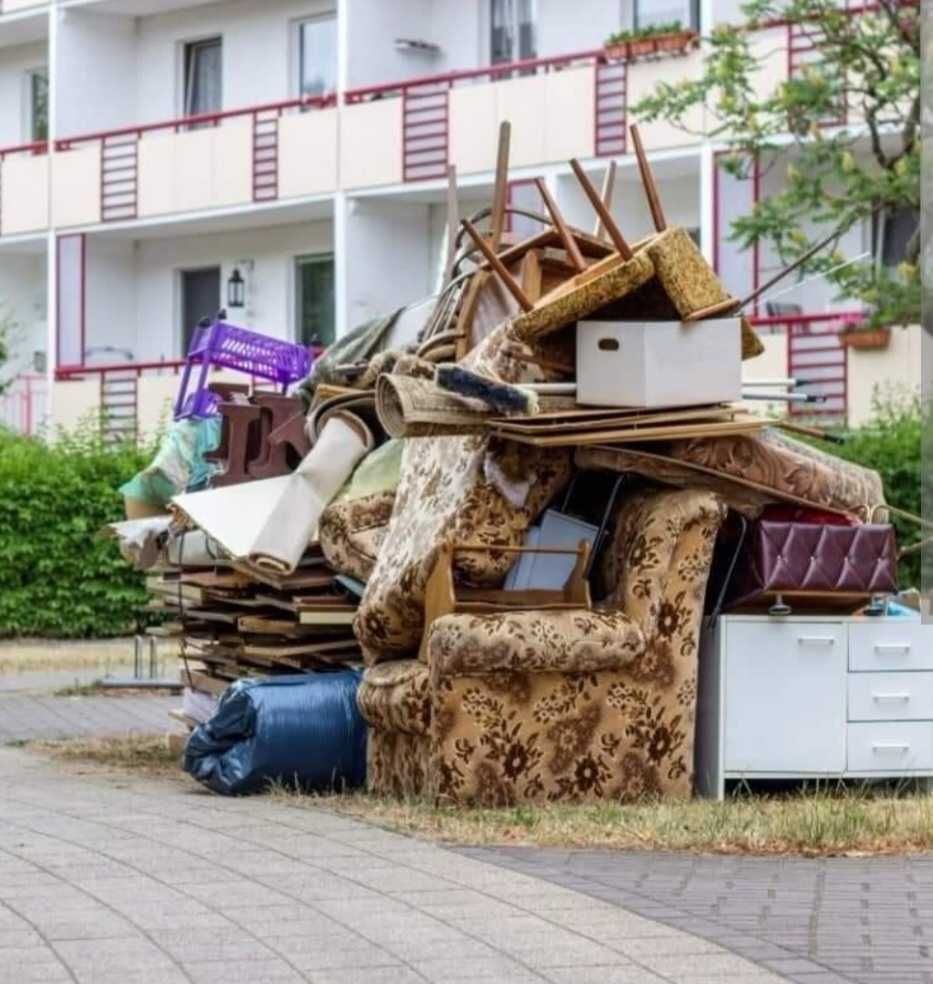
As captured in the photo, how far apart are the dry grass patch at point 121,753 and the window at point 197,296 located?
24.0m

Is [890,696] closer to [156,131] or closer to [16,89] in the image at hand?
[156,131]

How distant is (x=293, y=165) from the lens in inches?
1395

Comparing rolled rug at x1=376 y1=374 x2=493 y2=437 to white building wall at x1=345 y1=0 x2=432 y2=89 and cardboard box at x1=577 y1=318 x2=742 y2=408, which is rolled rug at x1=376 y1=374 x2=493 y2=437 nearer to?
cardboard box at x1=577 y1=318 x2=742 y2=408

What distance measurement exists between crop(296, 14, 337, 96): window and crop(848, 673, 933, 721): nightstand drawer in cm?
2567

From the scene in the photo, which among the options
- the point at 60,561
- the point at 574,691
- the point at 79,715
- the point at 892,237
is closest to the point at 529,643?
the point at 574,691

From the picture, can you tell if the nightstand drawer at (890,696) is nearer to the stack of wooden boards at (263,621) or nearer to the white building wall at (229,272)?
the stack of wooden boards at (263,621)

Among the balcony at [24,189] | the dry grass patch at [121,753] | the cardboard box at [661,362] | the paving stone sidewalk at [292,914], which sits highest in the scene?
the balcony at [24,189]

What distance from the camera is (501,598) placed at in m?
11.0

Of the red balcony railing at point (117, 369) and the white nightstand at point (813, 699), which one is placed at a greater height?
the red balcony railing at point (117, 369)

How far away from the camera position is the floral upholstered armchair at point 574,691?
34.2 ft

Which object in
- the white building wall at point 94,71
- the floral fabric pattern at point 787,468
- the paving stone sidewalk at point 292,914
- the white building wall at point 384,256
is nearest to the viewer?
the paving stone sidewalk at point 292,914

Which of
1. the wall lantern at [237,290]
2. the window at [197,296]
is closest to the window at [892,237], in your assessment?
the wall lantern at [237,290]

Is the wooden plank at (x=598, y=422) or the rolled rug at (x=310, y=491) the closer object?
the wooden plank at (x=598, y=422)

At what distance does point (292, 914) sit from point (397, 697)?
9.91 feet
